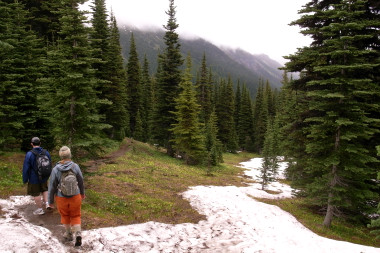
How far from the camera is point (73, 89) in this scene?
40.3 feet

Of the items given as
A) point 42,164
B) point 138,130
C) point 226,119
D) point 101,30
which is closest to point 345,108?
point 42,164

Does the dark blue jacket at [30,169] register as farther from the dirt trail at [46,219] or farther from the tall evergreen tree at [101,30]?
the tall evergreen tree at [101,30]

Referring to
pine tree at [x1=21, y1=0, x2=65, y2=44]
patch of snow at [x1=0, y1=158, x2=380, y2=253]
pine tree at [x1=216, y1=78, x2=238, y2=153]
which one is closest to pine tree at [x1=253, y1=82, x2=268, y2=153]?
pine tree at [x1=216, y1=78, x2=238, y2=153]

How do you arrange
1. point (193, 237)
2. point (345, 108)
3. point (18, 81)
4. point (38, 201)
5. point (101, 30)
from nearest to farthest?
point (38, 201), point (193, 237), point (345, 108), point (18, 81), point (101, 30)

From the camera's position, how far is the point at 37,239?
7.13 meters

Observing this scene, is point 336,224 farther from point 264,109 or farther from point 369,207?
point 264,109

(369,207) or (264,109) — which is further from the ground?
(264,109)

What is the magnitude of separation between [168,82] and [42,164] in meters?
26.2

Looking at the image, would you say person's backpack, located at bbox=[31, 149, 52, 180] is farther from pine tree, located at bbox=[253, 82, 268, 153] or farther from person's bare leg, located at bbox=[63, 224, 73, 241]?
pine tree, located at bbox=[253, 82, 268, 153]

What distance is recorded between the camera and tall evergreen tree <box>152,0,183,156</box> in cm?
3306

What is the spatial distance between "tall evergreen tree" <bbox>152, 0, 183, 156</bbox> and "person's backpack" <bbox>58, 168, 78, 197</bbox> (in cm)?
2583

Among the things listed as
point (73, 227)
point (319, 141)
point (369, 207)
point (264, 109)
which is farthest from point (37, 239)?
point (264, 109)

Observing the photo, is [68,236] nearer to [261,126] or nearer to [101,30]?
[101,30]

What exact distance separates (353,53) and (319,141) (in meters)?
4.77
